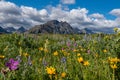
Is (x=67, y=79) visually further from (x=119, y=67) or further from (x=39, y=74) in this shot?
(x=119, y=67)

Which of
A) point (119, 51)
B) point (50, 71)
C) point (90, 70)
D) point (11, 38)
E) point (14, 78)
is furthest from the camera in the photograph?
point (11, 38)

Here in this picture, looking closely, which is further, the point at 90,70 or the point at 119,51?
the point at 119,51

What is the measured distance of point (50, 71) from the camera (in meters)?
3.57

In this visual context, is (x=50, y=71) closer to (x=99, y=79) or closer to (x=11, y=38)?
(x=99, y=79)

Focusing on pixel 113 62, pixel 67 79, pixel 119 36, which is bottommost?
pixel 67 79

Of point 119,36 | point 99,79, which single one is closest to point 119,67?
point 99,79

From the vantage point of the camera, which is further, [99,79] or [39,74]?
[39,74]

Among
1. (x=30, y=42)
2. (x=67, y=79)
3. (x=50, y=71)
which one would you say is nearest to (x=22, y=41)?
(x=30, y=42)

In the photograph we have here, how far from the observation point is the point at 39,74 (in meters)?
4.47

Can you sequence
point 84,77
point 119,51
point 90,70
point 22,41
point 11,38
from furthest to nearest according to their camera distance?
1. point 11,38
2. point 22,41
3. point 119,51
4. point 90,70
5. point 84,77

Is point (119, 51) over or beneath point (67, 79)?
over

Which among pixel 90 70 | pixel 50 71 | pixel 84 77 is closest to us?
pixel 50 71

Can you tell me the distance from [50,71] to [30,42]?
7.81 metres

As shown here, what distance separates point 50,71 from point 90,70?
1211 millimetres
